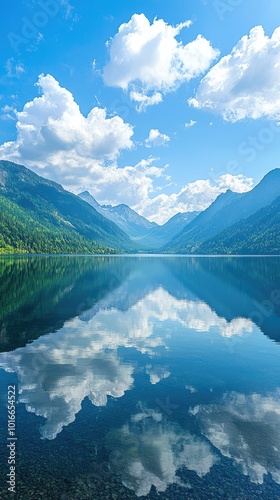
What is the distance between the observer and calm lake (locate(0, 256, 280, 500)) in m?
14.1

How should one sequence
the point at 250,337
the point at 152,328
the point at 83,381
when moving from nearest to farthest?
1. the point at 83,381
2. the point at 250,337
3. the point at 152,328

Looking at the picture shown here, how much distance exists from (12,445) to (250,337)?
32.0m

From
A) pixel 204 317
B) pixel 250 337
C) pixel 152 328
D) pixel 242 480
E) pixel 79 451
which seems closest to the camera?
pixel 242 480

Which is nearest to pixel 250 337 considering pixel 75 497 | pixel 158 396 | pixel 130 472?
pixel 158 396

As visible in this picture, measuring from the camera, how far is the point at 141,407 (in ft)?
69.3

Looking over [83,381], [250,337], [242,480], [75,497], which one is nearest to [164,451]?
[242,480]

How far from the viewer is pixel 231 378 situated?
26828 millimetres

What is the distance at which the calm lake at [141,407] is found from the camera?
46.3 feet

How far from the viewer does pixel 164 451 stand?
16.4 m

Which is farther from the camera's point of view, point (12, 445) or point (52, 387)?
point (52, 387)

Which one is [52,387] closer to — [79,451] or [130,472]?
[79,451]

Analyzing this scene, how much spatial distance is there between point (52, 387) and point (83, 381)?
2.48 m

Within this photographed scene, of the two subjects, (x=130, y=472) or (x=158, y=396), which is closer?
(x=130, y=472)

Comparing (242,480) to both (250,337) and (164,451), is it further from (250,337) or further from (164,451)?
(250,337)
